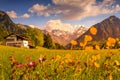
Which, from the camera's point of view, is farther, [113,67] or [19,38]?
[19,38]

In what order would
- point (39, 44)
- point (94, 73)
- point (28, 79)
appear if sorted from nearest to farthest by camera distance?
1. point (28, 79)
2. point (94, 73)
3. point (39, 44)

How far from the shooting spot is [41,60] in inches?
167

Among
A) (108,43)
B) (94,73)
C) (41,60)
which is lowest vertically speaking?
(94,73)

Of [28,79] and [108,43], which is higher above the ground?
[108,43]

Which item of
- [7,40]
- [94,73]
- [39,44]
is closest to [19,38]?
[7,40]

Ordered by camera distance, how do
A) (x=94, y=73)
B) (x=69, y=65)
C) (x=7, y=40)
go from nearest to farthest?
(x=69, y=65) < (x=94, y=73) < (x=7, y=40)

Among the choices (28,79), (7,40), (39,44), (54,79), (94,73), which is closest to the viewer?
(28,79)

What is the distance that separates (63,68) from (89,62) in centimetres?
63

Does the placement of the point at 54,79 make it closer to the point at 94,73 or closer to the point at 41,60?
the point at 41,60

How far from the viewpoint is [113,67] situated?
4.70m

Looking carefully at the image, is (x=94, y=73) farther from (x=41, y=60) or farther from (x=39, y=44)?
(x=39, y=44)


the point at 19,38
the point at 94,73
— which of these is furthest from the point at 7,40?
the point at 94,73

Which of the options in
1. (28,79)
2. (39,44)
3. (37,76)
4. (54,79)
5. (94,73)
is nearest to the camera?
(28,79)

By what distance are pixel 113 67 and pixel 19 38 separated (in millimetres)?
88082
